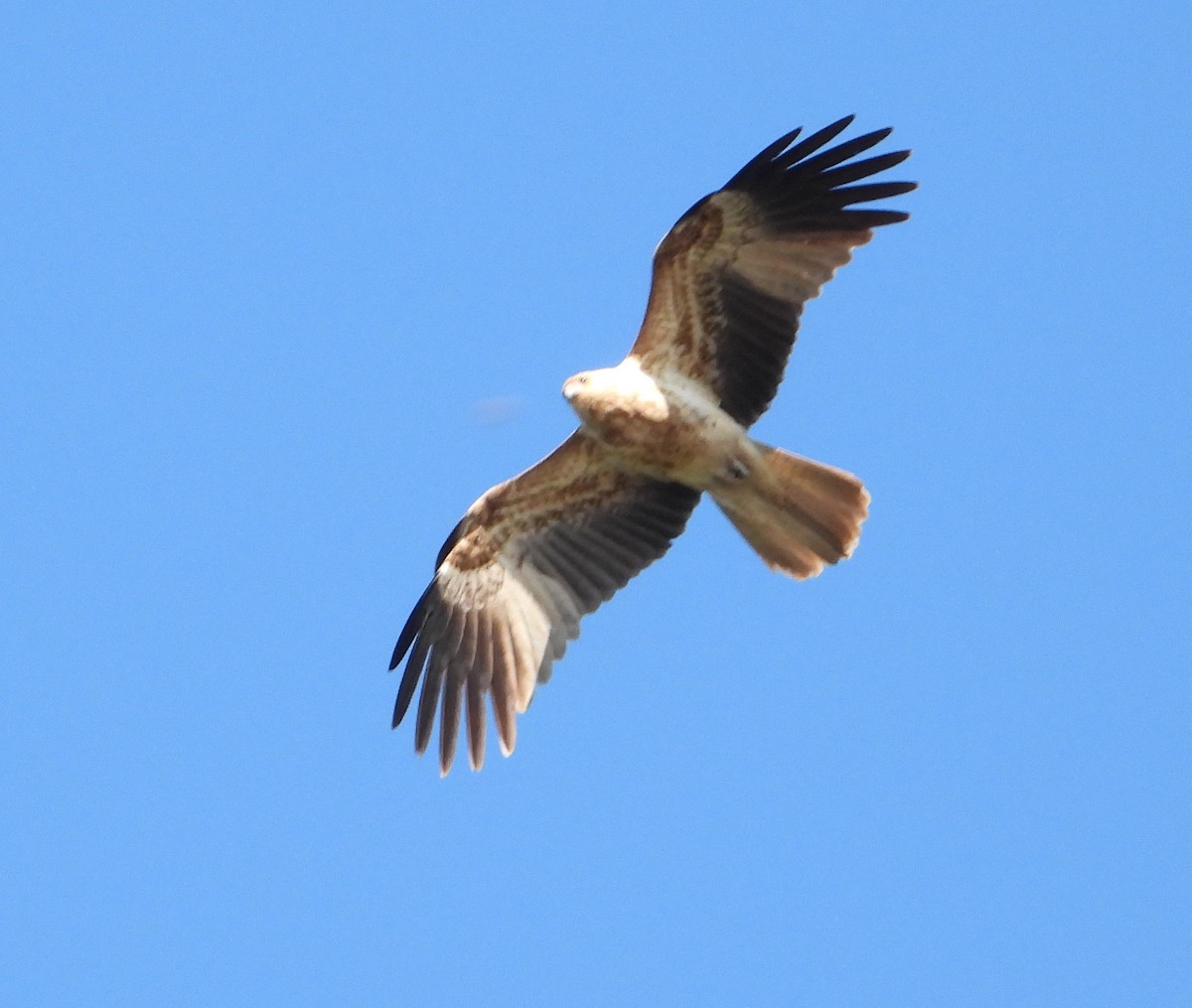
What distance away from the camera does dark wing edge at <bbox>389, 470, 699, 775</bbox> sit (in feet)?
40.6

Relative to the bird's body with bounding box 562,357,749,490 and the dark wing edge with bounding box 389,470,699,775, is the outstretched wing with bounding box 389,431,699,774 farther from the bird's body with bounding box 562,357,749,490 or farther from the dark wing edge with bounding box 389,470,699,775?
the bird's body with bounding box 562,357,749,490

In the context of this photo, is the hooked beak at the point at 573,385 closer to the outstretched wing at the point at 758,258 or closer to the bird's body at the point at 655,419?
the bird's body at the point at 655,419

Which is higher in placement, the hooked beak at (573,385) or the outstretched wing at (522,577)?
the hooked beak at (573,385)

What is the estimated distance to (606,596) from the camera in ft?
41.1

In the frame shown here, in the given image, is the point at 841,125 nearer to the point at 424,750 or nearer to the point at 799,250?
the point at 799,250

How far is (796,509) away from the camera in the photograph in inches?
476

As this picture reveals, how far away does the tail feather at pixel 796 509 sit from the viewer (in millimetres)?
12000

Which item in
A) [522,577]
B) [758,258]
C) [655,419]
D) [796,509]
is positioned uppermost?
[758,258]

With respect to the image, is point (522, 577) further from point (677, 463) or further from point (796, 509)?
point (796, 509)

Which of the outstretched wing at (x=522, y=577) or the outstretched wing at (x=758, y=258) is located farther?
the outstretched wing at (x=522, y=577)

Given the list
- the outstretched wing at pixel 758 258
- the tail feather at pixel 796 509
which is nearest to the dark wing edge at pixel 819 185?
the outstretched wing at pixel 758 258

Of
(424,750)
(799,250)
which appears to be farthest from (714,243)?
(424,750)

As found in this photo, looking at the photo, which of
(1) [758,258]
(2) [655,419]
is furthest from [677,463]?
(1) [758,258]

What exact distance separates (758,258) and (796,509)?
4.38ft
